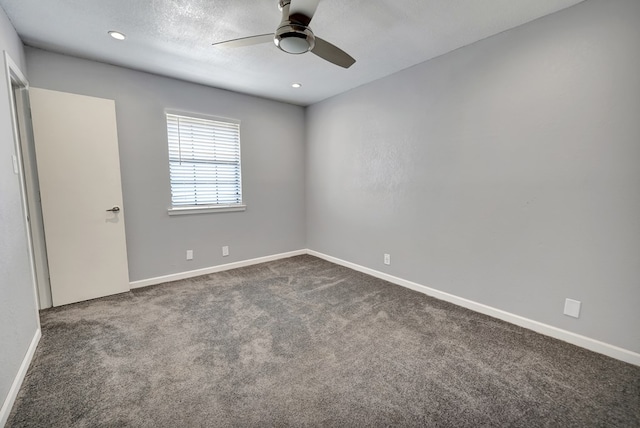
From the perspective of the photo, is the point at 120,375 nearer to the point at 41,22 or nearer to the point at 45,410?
the point at 45,410

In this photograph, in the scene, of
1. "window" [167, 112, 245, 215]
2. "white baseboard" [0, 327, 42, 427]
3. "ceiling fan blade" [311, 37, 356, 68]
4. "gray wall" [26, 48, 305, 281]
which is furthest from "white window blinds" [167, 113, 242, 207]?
"ceiling fan blade" [311, 37, 356, 68]

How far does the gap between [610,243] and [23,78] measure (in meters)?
4.82

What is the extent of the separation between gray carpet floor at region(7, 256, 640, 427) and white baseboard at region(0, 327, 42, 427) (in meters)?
0.04

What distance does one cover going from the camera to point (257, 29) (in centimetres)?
217

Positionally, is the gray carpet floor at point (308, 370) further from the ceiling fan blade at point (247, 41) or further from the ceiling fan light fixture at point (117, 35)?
the ceiling fan light fixture at point (117, 35)

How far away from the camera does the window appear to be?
3.36 metres

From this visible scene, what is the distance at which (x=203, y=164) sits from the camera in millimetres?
3586

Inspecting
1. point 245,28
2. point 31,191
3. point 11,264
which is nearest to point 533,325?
point 245,28

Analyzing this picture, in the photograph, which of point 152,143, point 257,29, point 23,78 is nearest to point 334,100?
point 257,29

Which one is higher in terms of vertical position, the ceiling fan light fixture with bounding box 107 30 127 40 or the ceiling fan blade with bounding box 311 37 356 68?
the ceiling fan light fixture with bounding box 107 30 127 40

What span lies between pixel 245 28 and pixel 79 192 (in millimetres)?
2301

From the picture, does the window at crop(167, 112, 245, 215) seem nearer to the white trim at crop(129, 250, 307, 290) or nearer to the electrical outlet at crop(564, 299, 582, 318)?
the white trim at crop(129, 250, 307, 290)

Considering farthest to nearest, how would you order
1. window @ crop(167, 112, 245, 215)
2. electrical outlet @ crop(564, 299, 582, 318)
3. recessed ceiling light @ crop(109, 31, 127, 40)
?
window @ crop(167, 112, 245, 215) < recessed ceiling light @ crop(109, 31, 127, 40) < electrical outlet @ crop(564, 299, 582, 318)

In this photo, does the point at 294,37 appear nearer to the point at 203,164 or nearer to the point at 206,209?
the point at 203,164
